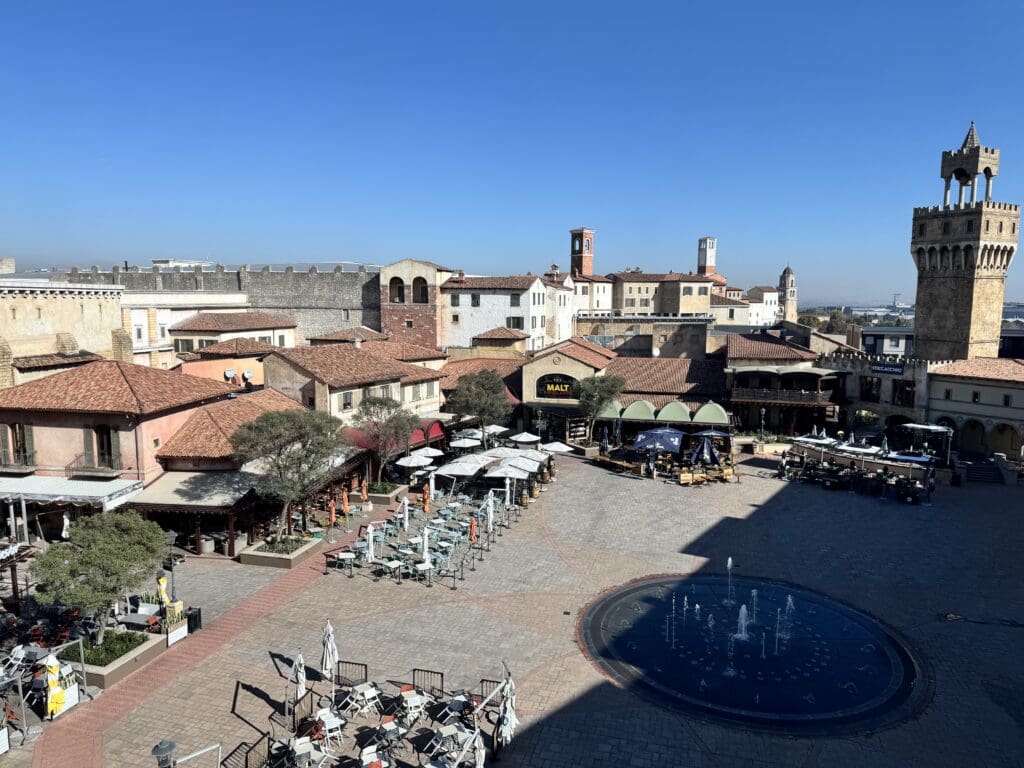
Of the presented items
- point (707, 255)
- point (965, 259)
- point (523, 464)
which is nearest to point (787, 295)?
point (707, 255)

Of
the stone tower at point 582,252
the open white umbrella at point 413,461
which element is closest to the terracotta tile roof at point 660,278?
the stone tower at point 582,252

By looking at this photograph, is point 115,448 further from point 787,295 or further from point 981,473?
point 787,295

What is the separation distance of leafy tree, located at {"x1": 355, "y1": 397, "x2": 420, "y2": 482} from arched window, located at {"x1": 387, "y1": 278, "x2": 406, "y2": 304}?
30.9 meters

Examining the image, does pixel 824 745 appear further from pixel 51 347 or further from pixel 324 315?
pixel 324 315

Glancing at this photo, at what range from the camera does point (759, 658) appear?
18.1 m

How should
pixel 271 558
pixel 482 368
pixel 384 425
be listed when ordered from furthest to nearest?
pixel 482 368 < pixel 384 425 < pixel 271 558

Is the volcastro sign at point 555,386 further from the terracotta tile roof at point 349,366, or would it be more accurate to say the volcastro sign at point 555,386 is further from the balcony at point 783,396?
the balcony at point 783,396

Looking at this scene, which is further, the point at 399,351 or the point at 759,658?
the point at 399,351

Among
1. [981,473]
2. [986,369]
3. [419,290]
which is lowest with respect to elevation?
[981,473]

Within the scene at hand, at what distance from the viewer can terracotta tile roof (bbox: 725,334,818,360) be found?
48156mm

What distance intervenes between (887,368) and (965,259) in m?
10.5

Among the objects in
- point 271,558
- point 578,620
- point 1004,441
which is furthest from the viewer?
point 1004,441

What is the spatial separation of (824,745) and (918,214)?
A: 48592 mm

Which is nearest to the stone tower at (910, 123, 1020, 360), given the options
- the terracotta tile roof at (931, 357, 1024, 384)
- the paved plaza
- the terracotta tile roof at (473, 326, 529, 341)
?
the terracotta tile roof at (931, 357, 1024, 384)
